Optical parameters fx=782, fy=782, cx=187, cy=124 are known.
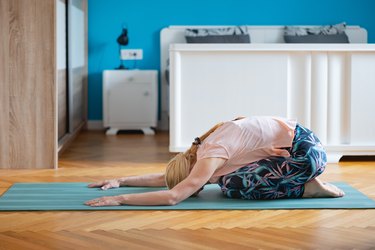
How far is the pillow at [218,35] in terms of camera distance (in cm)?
670

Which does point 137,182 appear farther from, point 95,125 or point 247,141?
point 95,125

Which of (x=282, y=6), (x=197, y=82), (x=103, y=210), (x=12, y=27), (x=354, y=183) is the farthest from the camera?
(x=282, y=6)

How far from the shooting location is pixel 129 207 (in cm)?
330

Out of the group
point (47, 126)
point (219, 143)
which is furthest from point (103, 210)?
point (47, 126)

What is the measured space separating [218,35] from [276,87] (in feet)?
6.75

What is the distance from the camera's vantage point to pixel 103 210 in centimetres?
325

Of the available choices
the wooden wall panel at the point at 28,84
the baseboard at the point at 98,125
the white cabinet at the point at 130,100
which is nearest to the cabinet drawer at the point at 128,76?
the white cabinet at the point at 130,100

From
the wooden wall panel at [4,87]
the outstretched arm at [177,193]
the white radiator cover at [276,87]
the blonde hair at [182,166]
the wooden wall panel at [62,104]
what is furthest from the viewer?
the wooden wall panel at [62,104]

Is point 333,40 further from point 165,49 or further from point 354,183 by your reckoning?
point 354,183

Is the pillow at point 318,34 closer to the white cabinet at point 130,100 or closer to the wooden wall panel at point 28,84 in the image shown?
the white cabinet at point 130,100

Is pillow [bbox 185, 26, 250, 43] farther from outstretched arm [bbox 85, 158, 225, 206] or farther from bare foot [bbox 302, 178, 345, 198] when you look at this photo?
outstretched arm [bbox 85, 158, 225, 206]

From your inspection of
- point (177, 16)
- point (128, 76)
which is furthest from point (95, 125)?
point (177, 16)

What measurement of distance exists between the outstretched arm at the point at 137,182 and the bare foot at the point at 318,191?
0.70m

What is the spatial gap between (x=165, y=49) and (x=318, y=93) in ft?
8.33
